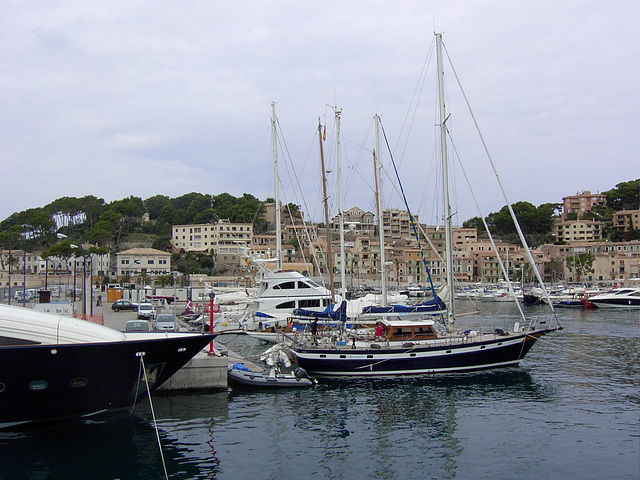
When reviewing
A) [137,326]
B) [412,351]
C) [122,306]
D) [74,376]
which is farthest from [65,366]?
[122,306]

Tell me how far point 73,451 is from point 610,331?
134ft

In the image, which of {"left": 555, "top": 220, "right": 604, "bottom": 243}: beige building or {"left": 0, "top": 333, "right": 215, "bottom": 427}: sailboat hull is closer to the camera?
{"left": 0, "top": 333, "right": 215, "bottom": 427}: sailboat hull

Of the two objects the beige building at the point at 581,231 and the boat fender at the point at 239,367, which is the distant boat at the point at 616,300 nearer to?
the boat fender at the point at 239,367

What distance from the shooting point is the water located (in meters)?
15.3

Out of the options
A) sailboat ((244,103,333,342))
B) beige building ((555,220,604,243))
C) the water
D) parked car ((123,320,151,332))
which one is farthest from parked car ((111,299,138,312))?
beige building ((555,220,604,243))

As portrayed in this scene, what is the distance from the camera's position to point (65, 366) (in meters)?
17.8

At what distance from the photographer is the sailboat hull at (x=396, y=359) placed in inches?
1033

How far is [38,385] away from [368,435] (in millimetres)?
9809

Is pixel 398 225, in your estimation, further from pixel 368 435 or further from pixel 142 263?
pixel 368 435

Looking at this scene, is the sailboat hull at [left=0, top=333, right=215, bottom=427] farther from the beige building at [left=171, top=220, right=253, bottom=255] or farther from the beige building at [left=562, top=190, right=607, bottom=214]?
the beige building at [left=562, top=190, right=607, bottom=214]

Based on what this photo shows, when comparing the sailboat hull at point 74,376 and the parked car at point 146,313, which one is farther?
the parked car at point 146,313

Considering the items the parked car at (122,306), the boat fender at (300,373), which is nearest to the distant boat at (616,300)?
the parked car at (122,306)

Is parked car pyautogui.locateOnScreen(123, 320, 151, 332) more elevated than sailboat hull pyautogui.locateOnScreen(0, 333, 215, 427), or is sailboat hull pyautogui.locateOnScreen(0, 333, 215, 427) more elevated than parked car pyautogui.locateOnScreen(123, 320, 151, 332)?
parked car pyautogui.locateOnScreen(123, 320, 151, 332)

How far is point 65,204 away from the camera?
5315 inches
